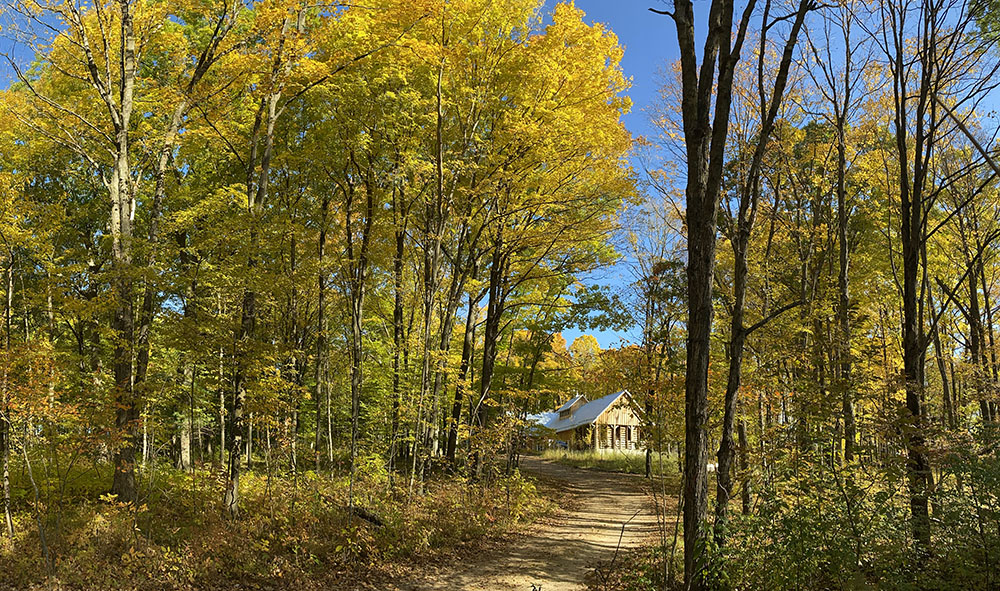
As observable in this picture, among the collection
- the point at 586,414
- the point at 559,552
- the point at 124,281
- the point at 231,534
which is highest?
the point at 124,281

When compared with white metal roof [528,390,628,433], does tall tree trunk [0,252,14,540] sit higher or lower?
higher

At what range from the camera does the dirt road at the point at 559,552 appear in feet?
24.1

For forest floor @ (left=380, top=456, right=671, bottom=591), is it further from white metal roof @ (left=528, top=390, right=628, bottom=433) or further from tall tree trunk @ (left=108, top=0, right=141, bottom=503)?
white metal roof @ (left=528, top=390, right=628, bottom=433)

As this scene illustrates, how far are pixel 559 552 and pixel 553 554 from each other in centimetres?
17

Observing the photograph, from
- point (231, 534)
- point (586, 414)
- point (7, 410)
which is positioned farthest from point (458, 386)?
point (586, 414)

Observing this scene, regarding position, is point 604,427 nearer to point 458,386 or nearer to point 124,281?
point 458,386

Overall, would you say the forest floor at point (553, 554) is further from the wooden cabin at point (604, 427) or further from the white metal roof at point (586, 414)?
the wooden cabin at point (604, 427)

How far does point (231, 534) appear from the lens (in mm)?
7402

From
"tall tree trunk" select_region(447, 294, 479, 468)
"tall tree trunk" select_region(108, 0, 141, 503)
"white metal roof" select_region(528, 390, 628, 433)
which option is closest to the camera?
"tall tree trunk" select_region(108, 0, 141, 503)

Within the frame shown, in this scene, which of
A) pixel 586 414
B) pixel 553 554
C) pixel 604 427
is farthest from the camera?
pixel 586 414

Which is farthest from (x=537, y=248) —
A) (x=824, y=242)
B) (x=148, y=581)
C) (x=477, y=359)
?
(x=148, y=581)

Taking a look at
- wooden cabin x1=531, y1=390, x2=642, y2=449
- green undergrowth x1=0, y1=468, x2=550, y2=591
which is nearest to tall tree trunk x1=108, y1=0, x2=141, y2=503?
green undergrowth x1=0, y1=468, x2=550, y2=591

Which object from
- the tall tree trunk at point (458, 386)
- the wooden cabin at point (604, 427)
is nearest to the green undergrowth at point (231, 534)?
the tall tree trunk at point (458, 386)

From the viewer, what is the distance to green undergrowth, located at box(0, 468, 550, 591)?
6.36 m
